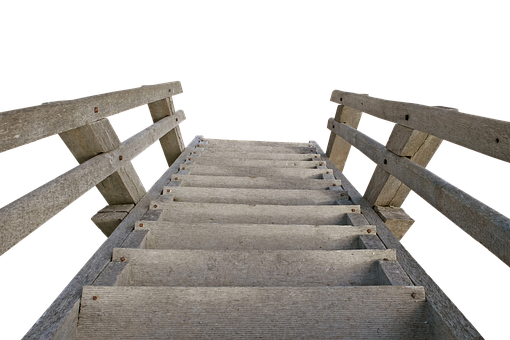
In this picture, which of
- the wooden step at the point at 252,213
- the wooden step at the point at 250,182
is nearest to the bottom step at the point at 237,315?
the wooden step at the point at 252,213

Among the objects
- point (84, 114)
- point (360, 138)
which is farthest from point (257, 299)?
point (360, 138)

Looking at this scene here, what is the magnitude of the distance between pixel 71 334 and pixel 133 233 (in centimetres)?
63

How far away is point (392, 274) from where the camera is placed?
1.52 meters

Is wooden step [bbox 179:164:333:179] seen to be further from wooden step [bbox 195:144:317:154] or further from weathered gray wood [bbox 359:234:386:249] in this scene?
weathered gray wood [bbox 359:234:386:249]

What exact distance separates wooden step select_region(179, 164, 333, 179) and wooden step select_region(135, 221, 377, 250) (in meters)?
1.25

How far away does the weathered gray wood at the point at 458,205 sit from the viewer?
3.83 ft

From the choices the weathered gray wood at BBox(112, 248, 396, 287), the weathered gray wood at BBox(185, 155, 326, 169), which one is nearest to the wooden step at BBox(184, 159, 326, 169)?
the weathered gray wood at BBox(185, 155, 326, 169)

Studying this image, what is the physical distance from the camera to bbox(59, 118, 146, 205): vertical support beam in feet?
5.95

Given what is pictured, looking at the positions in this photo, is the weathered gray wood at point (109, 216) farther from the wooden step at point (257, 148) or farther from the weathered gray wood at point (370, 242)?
the wooden step at point (257, 148)

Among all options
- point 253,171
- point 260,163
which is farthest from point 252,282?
point 260,163

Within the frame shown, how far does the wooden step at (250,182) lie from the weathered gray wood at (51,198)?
677 mm

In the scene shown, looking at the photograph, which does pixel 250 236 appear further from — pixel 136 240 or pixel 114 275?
pixel 114 275

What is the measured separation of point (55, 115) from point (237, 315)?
1.19 metres

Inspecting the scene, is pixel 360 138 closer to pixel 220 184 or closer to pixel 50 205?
pixel 220 184
